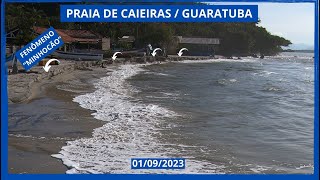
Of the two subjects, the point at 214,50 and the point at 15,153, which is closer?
the point at 214,50

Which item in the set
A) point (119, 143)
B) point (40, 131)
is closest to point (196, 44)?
point (119, 143)

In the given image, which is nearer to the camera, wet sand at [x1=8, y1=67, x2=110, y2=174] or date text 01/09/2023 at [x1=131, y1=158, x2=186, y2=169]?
date text 01/09/2023 at [x1=131, y1=158, x2=186, y2=169]

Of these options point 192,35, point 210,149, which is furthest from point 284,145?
point 192,35

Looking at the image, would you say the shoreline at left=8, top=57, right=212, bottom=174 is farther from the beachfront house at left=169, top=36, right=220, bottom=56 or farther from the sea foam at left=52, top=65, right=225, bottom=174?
the beachfront house at left=169, top=36, right=220, bottom=56

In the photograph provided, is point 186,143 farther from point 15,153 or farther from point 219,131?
point 15,153

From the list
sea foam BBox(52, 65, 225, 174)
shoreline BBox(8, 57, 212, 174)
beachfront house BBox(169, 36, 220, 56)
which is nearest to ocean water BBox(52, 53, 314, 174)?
sea foam BBox(52, 65, 225, 174)

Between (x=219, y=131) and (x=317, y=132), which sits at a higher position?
(x=317, y=132)

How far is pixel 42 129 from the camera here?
6105 millimetres

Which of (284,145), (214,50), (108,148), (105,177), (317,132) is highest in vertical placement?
(214,50)

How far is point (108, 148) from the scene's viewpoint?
368 centimetres

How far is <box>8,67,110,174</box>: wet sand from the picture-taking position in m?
3.78

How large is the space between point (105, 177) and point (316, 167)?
3.85 feet

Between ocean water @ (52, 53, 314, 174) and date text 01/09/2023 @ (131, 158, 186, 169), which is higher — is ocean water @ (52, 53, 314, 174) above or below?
below

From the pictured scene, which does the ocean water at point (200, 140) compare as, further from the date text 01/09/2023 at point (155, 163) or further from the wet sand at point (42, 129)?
the wet sand at point (42, 129)
